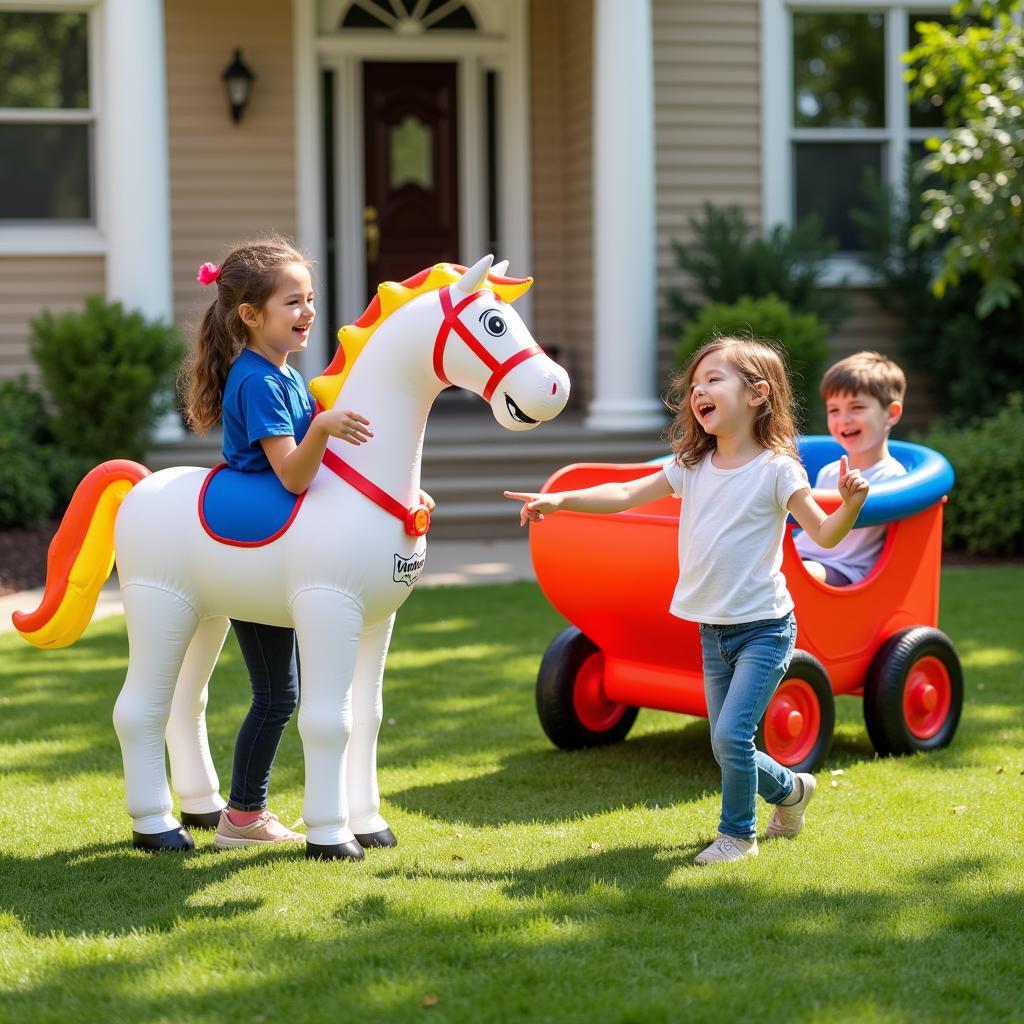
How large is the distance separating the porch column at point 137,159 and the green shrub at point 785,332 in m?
3.90

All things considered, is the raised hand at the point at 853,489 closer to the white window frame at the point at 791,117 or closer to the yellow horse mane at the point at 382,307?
the yellow horse mane at the point at 382,307

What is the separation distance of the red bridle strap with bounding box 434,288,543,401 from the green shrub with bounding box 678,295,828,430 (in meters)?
6.83

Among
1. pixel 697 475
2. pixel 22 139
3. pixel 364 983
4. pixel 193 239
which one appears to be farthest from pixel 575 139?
pixel 364 983

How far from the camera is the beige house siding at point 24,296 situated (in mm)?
12469

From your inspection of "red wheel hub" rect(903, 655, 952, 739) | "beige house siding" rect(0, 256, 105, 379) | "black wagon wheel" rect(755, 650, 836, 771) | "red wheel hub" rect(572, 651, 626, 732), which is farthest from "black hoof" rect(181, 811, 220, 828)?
"beige house siding" rect(0, 256, 105, 379)

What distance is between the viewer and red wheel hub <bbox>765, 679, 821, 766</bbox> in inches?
206

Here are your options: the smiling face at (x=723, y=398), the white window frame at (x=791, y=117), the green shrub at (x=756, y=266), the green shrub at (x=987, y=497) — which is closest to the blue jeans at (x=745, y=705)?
the smiling face at (x=723, y=398)

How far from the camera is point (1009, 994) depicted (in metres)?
3.47

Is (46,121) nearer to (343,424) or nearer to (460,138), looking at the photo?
(460,138)

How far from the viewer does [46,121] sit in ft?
42.0

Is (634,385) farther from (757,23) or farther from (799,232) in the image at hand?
(757,23)

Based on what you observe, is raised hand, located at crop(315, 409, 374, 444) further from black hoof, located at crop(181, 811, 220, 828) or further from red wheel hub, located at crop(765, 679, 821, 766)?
red wheel hub, located at crop(765, 679, 821, 766)

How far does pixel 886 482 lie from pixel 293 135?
8.75m

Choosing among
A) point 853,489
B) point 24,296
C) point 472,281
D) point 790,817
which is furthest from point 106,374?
point 853,489
